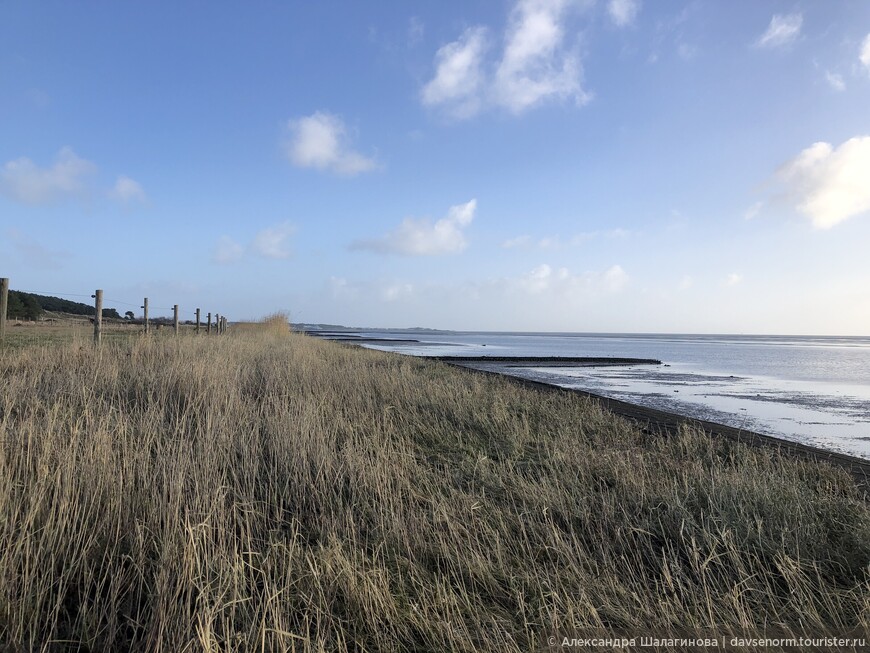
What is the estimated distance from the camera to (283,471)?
175 inches

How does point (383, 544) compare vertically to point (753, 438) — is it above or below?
above

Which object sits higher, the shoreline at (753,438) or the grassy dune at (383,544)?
the grassy dune at (383,544)

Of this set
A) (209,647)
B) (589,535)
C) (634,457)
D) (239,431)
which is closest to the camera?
(209,647)

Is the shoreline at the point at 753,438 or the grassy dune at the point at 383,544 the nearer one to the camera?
the grassy dune at the point at 383,544

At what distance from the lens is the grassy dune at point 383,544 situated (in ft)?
8.00

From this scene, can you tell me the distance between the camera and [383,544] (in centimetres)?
322

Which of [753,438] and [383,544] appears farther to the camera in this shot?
[753,438]

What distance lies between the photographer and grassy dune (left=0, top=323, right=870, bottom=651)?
2438mm

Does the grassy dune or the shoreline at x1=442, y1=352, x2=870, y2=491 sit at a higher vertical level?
the grassy dune

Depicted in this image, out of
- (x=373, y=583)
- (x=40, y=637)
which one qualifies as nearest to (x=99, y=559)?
(x=40, y=637)

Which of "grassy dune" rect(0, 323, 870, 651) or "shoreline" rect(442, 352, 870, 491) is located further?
"shoreline" rect(442, 352, 870, 491)

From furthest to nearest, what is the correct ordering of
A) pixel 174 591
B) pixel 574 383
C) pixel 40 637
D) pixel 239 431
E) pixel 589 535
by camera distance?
pixel 574 383
pixel 239 431
pixel 589 535
pixel 174 591
pixel 40 637

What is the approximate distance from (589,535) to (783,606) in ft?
4.17

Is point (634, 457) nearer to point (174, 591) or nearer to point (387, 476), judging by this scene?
point (387, 476)
